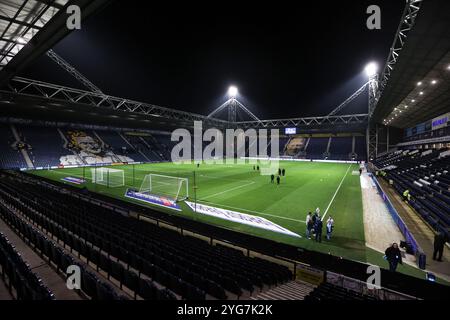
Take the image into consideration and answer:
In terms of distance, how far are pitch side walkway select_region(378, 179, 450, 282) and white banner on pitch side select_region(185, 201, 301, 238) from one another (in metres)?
5.55

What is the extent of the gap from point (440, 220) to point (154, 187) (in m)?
23.4

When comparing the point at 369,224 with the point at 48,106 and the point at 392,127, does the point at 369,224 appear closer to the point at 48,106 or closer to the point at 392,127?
the point at 48,106

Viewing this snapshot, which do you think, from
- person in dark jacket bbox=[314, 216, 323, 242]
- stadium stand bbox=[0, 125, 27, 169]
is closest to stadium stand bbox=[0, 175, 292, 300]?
person in dark jacket bbox=[314, 216, 323, 242]

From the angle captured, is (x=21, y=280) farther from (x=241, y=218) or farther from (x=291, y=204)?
(x=291, y=204)

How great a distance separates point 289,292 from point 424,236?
10791mm

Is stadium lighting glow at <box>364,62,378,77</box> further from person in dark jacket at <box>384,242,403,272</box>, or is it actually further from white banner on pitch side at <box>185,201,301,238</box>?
person in dark jacket at <box>384,242,403,272</box>

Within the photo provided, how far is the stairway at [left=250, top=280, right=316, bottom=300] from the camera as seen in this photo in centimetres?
612

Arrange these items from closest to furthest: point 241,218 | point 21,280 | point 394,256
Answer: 1. point 21,280
2. point 394,256
3. point 241,218

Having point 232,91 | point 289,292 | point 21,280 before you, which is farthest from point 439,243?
point 232,91

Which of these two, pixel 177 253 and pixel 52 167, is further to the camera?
pixel 52 167

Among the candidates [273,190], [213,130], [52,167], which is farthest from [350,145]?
[52,167]

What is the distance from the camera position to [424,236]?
12594 mm

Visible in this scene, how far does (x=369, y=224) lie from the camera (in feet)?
47.9

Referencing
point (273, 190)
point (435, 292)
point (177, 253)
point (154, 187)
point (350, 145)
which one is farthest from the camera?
point (350, 145)
